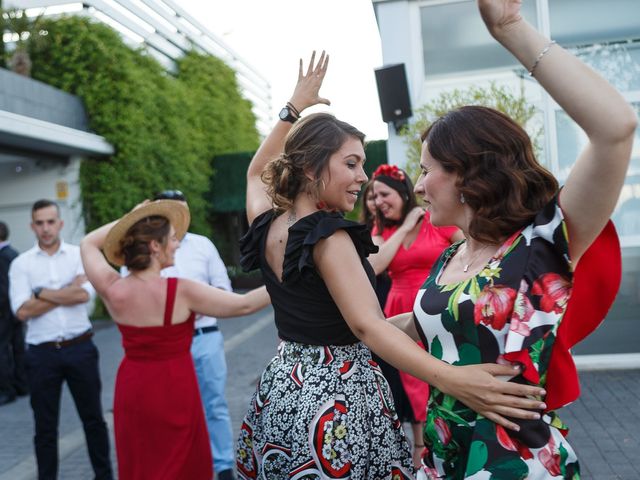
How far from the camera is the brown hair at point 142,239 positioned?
11.5ft

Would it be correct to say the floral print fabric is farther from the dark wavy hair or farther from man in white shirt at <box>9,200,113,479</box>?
man in white shirt at <box>9,200,113,479</box>

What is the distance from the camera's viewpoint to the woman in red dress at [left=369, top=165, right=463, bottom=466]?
15.4 feet

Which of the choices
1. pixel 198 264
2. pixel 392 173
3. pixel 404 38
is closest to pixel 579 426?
pixel 392 173

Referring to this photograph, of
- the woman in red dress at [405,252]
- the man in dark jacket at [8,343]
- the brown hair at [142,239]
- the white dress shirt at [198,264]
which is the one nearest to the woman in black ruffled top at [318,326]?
the brown hair at [142,239]

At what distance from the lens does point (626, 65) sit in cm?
722

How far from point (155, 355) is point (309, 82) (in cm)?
169

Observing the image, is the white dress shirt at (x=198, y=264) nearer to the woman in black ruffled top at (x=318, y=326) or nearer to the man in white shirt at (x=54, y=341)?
the man in white shirt at (x=54, y=341)

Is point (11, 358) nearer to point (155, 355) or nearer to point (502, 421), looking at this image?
point (155, 355)

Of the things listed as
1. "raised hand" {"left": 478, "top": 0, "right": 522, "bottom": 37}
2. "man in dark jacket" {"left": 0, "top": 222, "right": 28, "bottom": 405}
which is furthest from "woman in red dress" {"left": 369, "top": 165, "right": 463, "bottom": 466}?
"man in dark jacket" {"left": 0, "top": 222, "right": 28, "bottom": 405}

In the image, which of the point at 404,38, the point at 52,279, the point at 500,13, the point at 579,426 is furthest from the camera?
the point at 404,38

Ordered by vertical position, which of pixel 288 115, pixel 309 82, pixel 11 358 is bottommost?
pixel 11 358

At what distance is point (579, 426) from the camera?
5.45 m

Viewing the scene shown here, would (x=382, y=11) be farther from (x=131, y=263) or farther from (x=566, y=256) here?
(x=566, y=256)

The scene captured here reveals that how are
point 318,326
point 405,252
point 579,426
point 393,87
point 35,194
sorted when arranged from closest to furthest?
point 318,326 < point 405,252 < point 579,426 < point 393,87 < point 35,194
